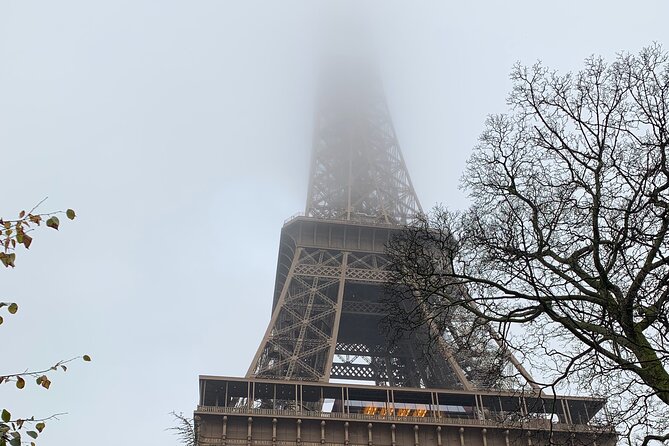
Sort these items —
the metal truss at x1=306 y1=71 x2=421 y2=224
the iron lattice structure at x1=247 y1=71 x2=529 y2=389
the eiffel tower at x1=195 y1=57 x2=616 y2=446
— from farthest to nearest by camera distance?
the metal truss at x1=306 y1=71 x2=421 y2=224 < the iron lattice structure at x1=247 y1=71 x2=529 y2=389 < the eiffel tower at x1=195 y1=57 x2=616 y2=446

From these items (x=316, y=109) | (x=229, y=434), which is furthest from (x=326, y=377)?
(x=316, y=109)

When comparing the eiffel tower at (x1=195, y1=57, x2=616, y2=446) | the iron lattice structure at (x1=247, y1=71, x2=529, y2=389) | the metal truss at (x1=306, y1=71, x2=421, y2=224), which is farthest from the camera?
the metal truss at (x1=306, y1=71, x2=421, y2=224)

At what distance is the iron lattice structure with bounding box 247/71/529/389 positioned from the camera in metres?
46.9

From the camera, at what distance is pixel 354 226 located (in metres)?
55.7

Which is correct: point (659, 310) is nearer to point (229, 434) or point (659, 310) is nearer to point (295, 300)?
point (229, 434)

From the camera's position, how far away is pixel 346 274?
53.2m

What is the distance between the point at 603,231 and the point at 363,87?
74.3 meters

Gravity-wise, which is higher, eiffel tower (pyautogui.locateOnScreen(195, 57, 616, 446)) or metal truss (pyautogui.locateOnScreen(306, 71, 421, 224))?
metal truss (pyautogui.locateOnScreen(306, 71, 421, 224))

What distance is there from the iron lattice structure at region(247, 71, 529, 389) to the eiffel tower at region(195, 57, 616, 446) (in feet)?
0.36

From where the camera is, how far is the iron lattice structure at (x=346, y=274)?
154 ft

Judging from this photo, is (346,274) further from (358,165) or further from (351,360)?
(358,165)

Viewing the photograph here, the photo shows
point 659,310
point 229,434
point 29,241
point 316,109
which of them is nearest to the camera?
point 29,241

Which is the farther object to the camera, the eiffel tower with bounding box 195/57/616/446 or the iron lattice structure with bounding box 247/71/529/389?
the iron lattice structure with bounding box 247/71/529/389

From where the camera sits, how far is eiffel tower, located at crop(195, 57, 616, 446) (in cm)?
3947
